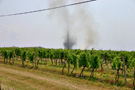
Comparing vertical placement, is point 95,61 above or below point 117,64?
above

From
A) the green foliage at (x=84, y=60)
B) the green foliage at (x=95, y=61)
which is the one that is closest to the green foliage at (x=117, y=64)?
the green foliage at (x=95, y=61)

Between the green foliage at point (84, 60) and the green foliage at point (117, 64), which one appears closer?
the green foliage at point (117, 64)

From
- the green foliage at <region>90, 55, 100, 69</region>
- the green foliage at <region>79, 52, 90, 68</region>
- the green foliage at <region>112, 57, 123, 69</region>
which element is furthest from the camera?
the green foliage at <region>79, 52, 90, 68</region>

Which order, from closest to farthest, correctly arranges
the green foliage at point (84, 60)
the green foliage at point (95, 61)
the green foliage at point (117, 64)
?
the green foliage at point (117, 64)
the green foliage at point (95, 61)
the green foliage at point (84, 60)

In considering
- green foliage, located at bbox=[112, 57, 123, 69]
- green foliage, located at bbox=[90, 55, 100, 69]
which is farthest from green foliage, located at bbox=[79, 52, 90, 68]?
green foliage, located at bbox=[112, 57, 123, 69]

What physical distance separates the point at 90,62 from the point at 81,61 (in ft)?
3.96

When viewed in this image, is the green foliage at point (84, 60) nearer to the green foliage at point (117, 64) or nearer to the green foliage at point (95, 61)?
the green foliage at point (95, 61)

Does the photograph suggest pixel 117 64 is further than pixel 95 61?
No

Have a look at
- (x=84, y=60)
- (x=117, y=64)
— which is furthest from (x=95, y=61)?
(x=117, y=64)

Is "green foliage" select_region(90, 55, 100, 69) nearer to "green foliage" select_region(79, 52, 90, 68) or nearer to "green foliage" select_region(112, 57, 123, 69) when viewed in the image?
"green foliage" select_region(79, 52, 90, 68)

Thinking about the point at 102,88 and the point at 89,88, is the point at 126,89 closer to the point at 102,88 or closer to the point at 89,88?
the point at 102,88

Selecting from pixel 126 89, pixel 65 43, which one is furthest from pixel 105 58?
pixel 65 43

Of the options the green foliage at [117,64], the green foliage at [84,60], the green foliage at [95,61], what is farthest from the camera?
the green foliage at [84,60]

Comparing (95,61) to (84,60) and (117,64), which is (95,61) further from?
(117,64)
